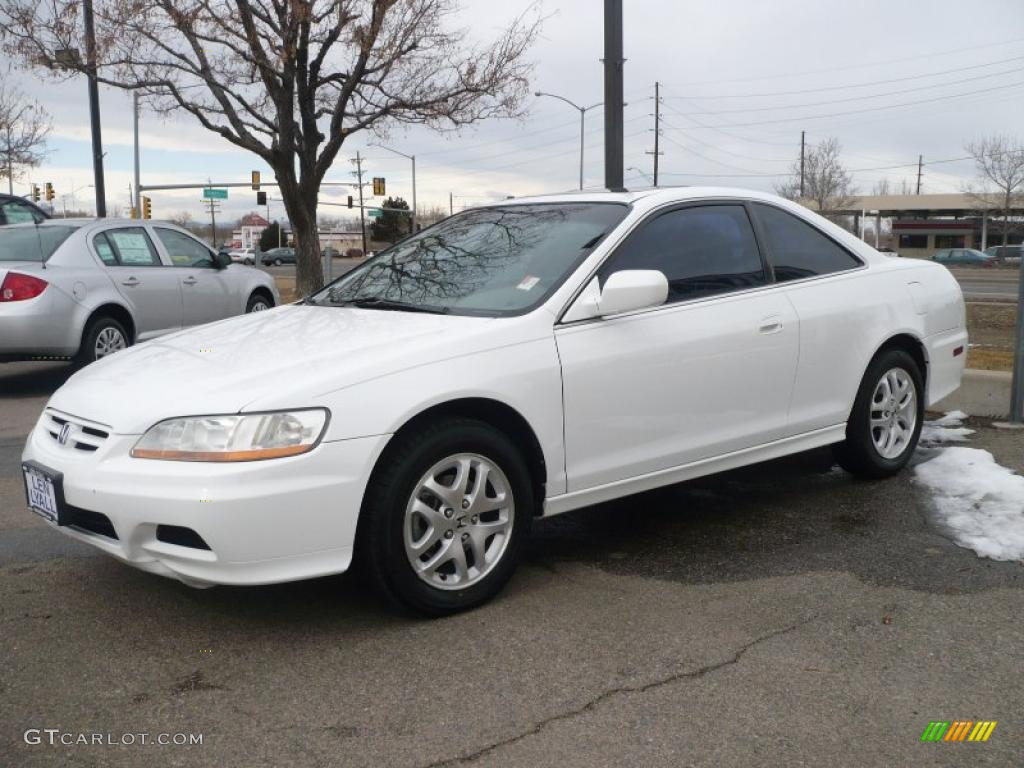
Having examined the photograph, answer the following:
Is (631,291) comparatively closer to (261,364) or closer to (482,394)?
(482,394)

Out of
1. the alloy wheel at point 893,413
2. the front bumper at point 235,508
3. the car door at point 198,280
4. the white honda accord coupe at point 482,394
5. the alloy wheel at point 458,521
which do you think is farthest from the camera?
the car door at point 198,280

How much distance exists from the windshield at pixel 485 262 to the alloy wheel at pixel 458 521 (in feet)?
2.26

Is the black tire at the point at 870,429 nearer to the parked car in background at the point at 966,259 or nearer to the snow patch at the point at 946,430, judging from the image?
the snow patch at the point at 946,430

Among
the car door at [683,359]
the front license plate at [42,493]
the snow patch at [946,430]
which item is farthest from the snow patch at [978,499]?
the front license plate at [42,493]

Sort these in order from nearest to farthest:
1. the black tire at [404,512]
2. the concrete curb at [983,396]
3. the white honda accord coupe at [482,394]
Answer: the white honda accord coupe at [482,394]
the black tire at [404,512]
the concrete curb at [983,396]

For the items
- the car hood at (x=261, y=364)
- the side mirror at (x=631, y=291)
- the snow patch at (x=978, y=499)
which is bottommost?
the snow patch at (x=978, y=499)

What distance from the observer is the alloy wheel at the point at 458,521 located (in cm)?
356

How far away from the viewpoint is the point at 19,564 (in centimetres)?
427

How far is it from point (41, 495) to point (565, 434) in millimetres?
1916

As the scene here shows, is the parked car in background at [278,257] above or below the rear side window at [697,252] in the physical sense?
below

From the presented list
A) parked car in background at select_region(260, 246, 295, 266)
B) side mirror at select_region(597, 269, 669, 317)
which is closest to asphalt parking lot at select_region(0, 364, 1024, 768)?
side mirror at select_region(597, 269, 669, 317)

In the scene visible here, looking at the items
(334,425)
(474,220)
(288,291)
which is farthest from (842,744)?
(288,291)

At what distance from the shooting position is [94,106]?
1864 cm

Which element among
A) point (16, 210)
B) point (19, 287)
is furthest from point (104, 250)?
point (16, 210)
